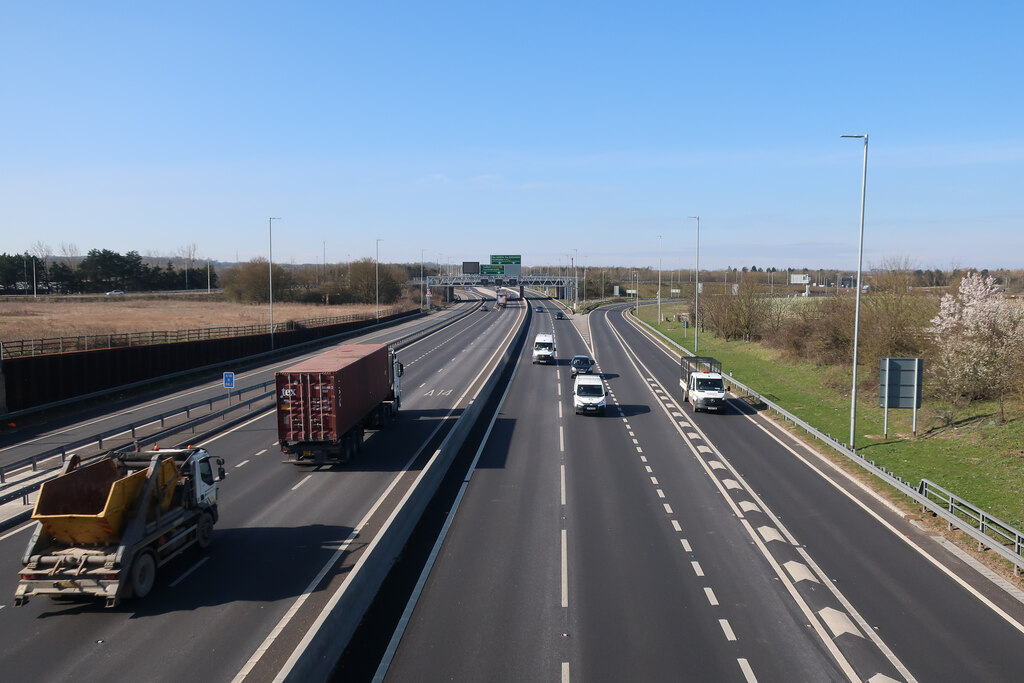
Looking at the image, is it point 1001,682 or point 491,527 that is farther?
point 491,527

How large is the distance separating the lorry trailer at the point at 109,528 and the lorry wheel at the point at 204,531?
0.50ft

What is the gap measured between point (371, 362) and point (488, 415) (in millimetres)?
8039

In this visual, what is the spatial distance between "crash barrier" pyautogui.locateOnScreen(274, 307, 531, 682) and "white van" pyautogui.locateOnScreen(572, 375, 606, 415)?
12.7 metres

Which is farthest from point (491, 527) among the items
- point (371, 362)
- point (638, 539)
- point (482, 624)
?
point (371, 362)

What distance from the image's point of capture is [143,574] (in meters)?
13.3

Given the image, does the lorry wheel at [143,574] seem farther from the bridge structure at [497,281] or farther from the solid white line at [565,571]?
the bridge structure at [497,281]

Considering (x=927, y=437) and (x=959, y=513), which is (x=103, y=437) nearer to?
(x=959, y=513)

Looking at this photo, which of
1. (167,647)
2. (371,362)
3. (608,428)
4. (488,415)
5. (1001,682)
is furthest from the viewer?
(488,415)

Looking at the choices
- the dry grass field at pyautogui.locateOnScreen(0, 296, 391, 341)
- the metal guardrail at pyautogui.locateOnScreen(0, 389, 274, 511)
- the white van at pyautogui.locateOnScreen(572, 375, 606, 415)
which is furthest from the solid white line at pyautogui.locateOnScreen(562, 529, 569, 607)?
the dry grass field at pyautogui.locateOnScreen(0, 296, 391, 341)

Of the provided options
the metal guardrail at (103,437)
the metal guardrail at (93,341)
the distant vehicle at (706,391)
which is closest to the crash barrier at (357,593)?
the metal guardrail at (103,437)

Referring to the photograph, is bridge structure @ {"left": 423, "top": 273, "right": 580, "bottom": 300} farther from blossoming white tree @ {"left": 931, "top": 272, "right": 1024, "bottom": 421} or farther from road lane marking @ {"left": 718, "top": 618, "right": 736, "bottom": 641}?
road lane marking @ {"left": 718, "top": 618, "right": 736, "bottom": 641}

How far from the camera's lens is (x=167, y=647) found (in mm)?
11281

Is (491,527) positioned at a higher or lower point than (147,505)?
lower

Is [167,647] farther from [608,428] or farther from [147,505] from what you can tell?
[608,428]
